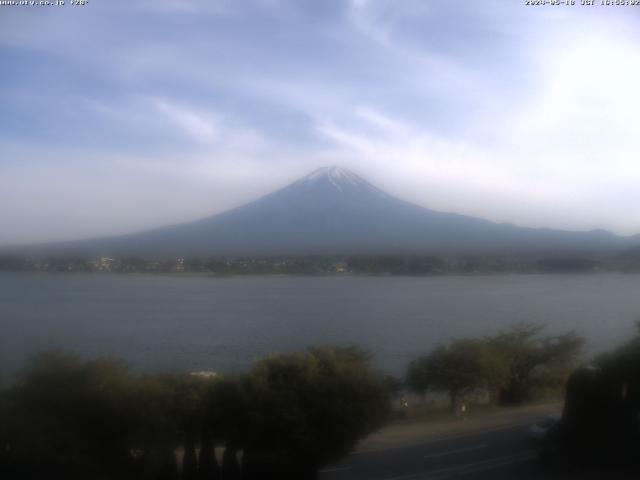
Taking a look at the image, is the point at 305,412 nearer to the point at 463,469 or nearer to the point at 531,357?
the point at 463,469

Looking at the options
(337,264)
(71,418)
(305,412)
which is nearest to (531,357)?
(305,412)

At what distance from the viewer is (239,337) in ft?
15.2

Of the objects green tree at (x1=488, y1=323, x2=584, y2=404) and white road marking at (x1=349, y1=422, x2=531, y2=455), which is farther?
green tree at (x1=488, y1=323, x2=584, y2=404)

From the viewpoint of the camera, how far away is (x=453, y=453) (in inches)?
147

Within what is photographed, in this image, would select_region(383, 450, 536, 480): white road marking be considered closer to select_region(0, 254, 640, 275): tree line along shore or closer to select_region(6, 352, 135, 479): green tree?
select_region(6, 352, 135, 479): green tree

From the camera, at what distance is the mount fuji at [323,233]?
5.64 m

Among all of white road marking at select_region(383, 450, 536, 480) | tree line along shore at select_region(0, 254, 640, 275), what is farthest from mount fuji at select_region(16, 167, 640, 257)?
white road marking at select_region(383, 450, 536, 480)

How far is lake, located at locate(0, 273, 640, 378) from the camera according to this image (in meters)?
4.22

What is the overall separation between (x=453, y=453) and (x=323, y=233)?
3050 millimetres

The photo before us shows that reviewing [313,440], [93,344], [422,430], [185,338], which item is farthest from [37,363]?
[422,430]

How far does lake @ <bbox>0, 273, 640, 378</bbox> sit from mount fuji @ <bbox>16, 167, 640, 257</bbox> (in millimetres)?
349

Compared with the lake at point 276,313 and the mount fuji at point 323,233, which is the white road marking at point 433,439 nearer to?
the lake at point 276,313

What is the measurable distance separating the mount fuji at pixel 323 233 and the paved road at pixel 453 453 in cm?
200

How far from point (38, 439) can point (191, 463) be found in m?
0.91
